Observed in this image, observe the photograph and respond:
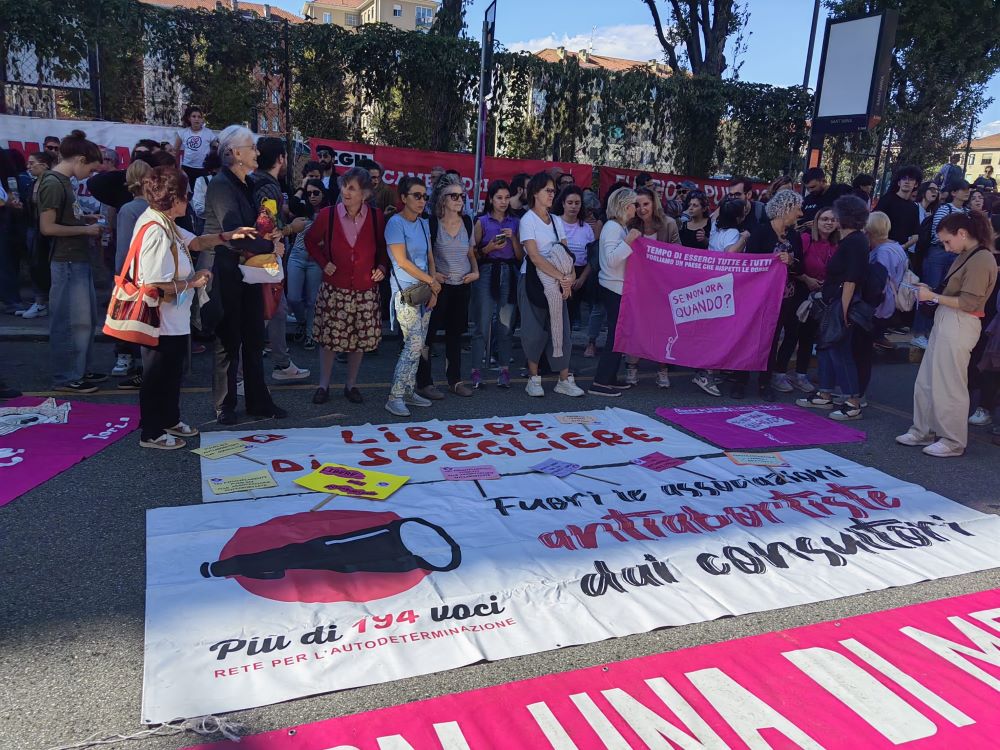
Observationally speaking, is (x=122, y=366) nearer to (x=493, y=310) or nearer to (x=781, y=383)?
(x=493, y=310)

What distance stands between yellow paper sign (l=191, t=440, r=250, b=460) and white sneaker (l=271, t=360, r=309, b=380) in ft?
5.97

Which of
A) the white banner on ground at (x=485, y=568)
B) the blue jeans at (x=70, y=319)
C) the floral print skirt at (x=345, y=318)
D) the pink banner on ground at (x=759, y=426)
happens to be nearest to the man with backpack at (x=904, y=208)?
the pink banner on ground at (x=759, y=426)

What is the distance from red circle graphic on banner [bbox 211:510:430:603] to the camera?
323 cm

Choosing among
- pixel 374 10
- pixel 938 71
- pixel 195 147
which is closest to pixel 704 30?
pixel 938 71

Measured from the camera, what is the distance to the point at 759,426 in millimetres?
6129

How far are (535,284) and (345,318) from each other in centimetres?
169

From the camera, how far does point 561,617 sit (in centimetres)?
317

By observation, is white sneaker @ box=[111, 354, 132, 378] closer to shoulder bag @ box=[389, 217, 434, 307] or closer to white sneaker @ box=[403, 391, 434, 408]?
white sneaker @ box=[403, 391, 434, 408]

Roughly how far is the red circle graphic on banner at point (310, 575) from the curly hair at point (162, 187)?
213 cm

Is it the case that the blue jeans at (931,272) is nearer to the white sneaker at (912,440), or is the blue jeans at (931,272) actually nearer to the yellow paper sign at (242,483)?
the white sneaker at (912,440)

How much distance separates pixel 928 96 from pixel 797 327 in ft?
51.2

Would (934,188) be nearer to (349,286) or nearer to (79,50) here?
Answer: (349,286)

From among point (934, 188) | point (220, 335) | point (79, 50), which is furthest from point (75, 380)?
point (934, 188)

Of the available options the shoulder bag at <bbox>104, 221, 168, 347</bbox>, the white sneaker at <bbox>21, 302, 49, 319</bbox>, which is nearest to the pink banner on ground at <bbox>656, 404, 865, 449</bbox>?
the shoulder bag at <bbox>104, 221, 168, 347</bbox>
